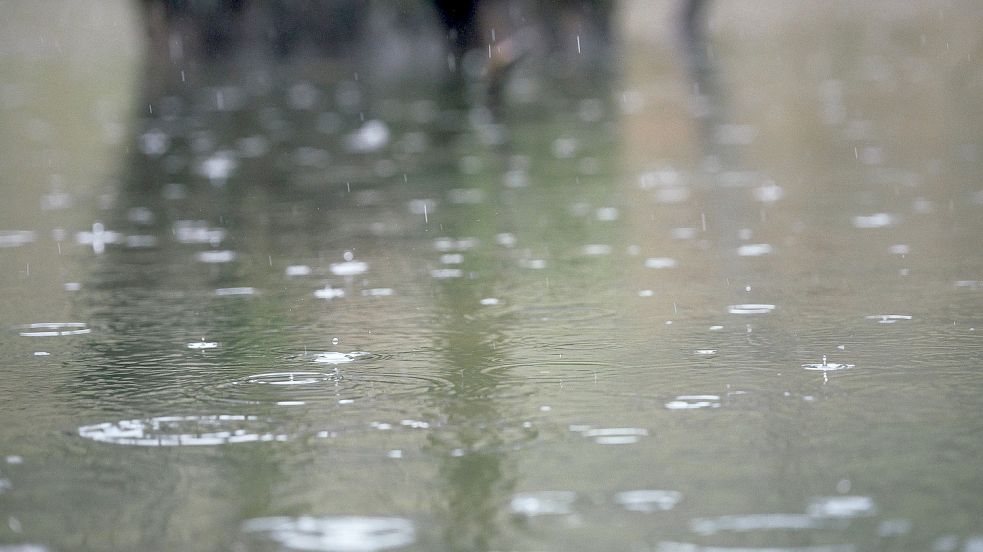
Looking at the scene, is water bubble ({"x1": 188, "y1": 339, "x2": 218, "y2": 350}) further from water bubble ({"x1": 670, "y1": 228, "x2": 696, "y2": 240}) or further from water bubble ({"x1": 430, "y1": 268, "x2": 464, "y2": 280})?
water bubble ({"x1": 670, "y1": 228, "x2": 696, "y2": 240})

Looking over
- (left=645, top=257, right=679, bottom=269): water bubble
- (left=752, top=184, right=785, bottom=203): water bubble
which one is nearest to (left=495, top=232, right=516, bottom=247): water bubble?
(left=645, top=257, right=679, bottom=269): water bubble

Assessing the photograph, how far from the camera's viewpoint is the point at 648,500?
14.6 ft

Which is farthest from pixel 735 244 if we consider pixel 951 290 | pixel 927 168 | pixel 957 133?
pixel 957 133

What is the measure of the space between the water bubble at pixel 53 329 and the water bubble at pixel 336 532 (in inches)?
132

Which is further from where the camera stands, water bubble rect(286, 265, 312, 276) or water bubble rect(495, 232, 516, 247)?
water bubble rect(495, 232, 516, 247)

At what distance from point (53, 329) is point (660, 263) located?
10.7 ft

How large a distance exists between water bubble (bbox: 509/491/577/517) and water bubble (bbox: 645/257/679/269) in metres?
4.52

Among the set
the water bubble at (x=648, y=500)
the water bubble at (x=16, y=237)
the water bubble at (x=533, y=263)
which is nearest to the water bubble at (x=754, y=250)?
the water bubble at (x=533, y=263)

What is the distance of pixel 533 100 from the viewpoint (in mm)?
25922

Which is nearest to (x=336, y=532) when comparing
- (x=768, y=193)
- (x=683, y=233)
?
(x=683, y=233)

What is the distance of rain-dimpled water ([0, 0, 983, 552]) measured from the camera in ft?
14.5

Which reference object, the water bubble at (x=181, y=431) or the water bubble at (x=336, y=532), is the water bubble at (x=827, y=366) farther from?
the water bubble at (x=336, y=532)

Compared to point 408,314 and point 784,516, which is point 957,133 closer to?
point 408,314

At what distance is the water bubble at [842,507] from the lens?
4.27 m
